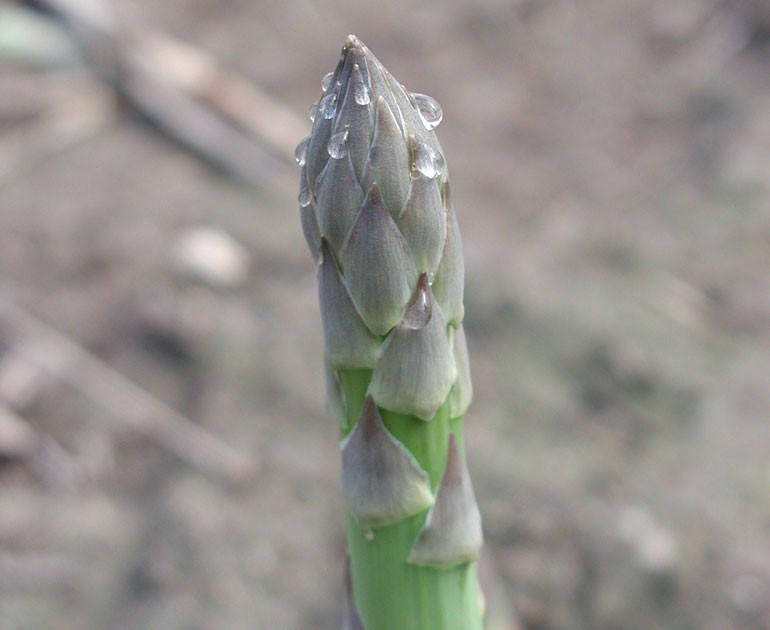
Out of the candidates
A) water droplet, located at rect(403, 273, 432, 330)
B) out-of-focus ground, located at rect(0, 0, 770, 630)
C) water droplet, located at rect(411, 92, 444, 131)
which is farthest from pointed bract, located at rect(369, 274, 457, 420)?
out-of-focus ground, located at rect(0, 0, 770, 630)

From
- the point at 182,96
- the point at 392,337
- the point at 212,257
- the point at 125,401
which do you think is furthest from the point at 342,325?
the point at 182,96

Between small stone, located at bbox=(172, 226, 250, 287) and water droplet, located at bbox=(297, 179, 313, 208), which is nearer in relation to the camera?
water droplet, located at bbox=(297, 179, 313, 208)

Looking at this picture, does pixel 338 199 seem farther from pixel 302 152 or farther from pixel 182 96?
pixel 182 96

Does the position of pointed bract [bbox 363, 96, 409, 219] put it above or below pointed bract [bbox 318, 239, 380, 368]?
above

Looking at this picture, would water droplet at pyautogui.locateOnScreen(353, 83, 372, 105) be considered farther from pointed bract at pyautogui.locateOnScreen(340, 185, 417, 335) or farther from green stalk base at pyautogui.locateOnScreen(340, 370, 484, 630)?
green stalk base at pyautogui.locateOnScreen(340, 370, 484, 630)

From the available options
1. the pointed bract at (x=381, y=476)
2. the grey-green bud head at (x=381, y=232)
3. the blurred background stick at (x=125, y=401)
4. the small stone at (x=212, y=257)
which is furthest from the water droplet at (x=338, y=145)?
the small stone at (x=212, y=257)

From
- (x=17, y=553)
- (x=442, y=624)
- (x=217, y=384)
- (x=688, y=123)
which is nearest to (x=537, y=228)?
(x=688, y=123)

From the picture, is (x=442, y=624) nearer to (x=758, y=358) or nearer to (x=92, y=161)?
(x=758, y=358)

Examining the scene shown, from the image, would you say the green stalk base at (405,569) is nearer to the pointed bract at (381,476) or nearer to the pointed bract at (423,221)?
the pointed bract at (381,476)
